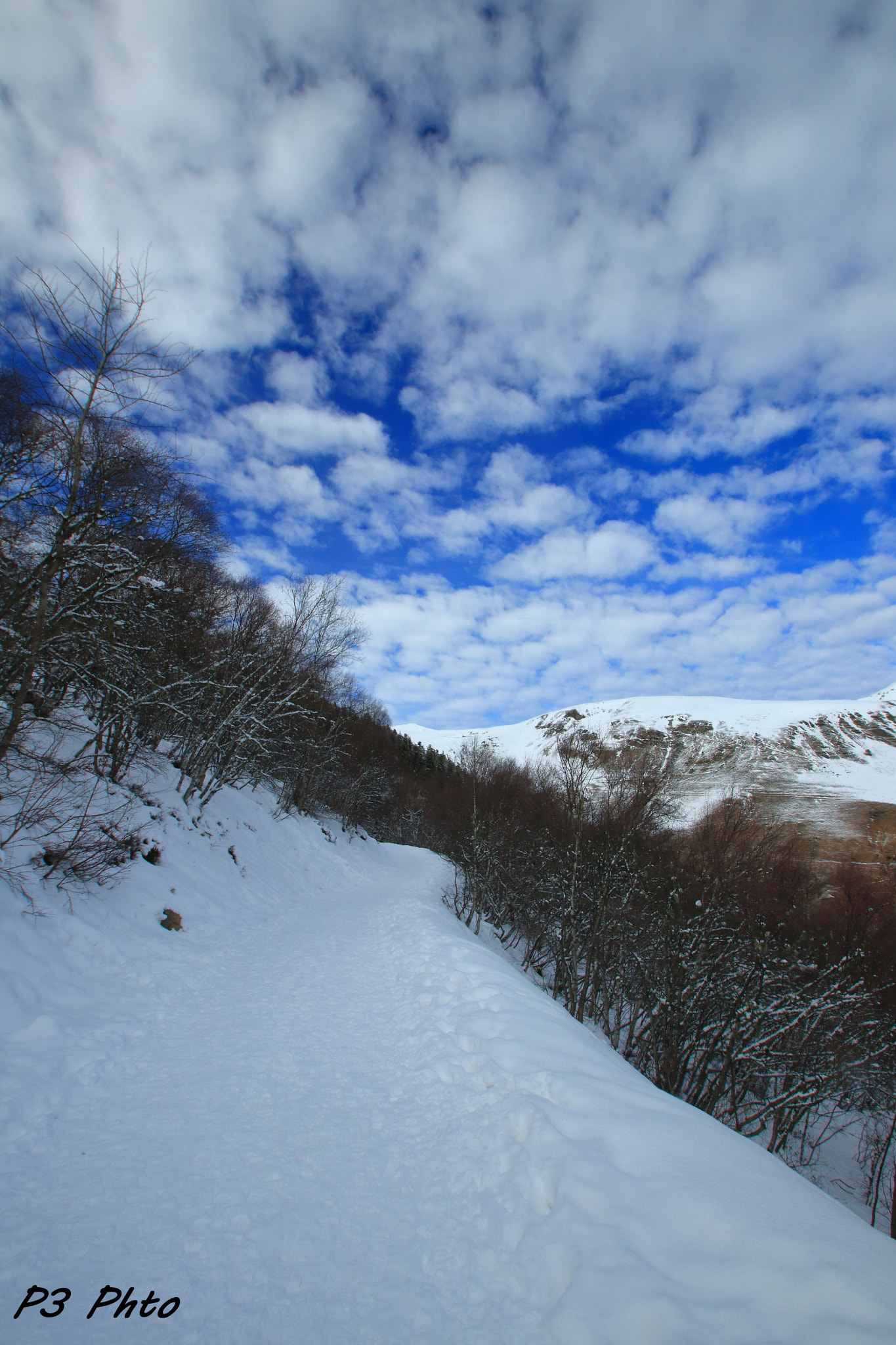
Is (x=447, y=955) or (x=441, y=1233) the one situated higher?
(x=441, y=1233)

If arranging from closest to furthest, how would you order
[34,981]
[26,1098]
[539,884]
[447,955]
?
[26,1098] < [34,981] < [447,955] < [539,884]

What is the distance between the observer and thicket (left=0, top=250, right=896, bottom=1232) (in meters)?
6.30

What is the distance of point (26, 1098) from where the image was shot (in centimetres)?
374

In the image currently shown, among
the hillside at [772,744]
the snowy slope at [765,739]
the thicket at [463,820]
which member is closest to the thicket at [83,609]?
the thicket at [463,820]

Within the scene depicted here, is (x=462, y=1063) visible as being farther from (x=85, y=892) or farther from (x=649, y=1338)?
(x=85, y=892)

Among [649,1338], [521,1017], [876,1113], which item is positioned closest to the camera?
[649,1338]

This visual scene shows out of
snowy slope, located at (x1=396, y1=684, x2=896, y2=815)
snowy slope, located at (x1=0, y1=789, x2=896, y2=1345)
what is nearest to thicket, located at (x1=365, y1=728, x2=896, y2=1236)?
snowy slope, located at (x1=0, y1=789, x2=896, y2=1345)

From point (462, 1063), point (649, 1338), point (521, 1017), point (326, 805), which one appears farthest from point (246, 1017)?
point (326, 805)

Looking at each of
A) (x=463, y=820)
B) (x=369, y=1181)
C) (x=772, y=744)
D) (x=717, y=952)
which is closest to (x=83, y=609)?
(x=369, y=1181)

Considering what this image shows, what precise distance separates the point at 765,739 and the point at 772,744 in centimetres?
229

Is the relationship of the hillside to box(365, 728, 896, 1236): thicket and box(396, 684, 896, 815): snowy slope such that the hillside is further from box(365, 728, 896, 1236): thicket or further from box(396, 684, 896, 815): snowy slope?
box(365, 728, 896, 1236): thicket

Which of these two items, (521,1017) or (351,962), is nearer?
(521,1017)

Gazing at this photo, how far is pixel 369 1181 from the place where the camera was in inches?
136

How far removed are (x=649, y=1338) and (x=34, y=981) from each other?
20.1 feet
